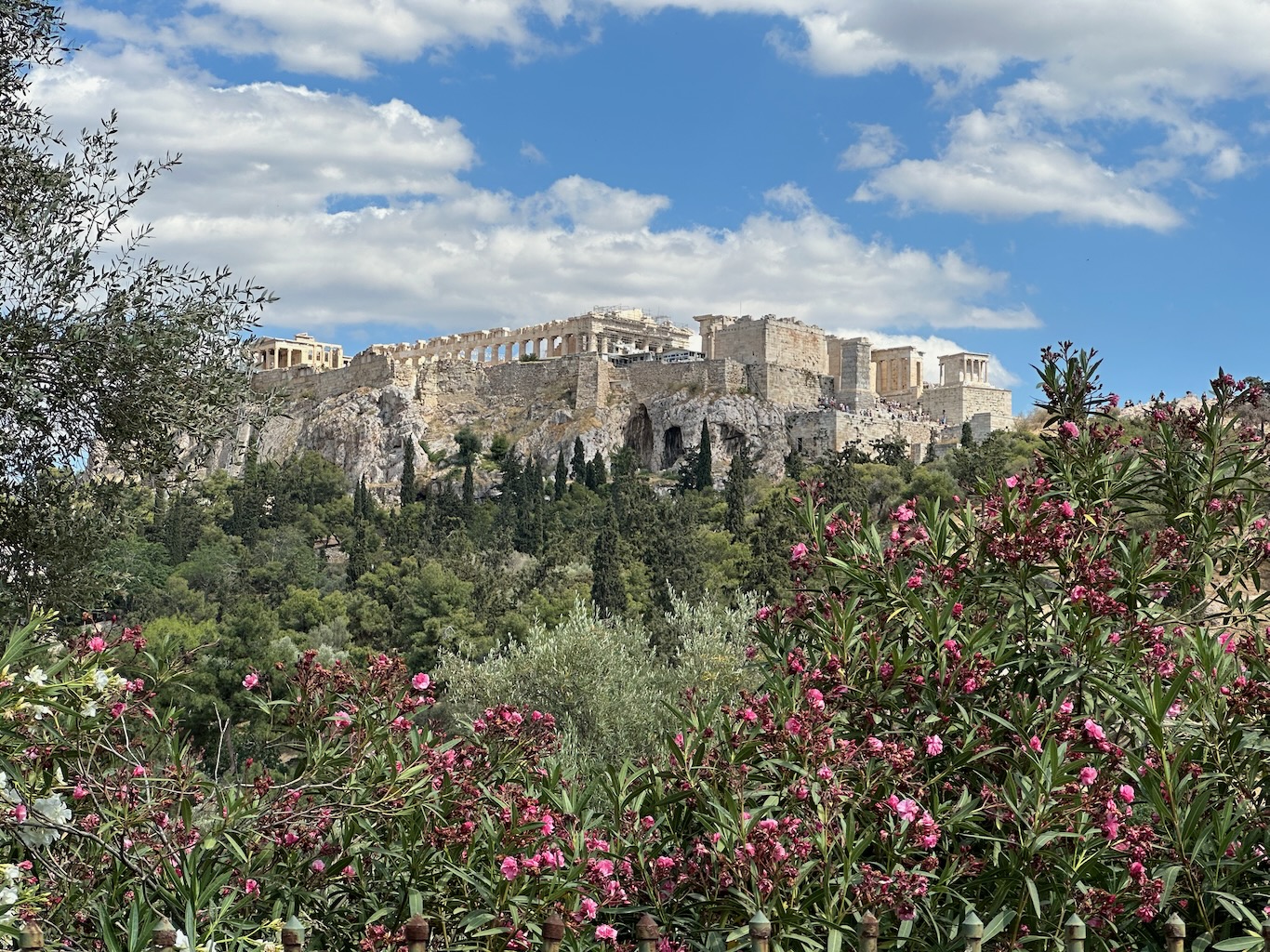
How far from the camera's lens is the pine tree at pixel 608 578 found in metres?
28.7

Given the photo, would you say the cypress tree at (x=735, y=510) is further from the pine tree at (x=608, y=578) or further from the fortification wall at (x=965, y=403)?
the fortification wall at (x=965, y=403)

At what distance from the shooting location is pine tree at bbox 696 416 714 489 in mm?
47344

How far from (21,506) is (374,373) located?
55.4 meters

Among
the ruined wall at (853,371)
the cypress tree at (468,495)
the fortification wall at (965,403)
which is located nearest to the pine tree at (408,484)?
the cypress tree at (468,495)

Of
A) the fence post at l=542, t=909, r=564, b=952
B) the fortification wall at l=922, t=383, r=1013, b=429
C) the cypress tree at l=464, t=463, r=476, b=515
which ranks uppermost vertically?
the fortification wall at l=922, t=383, r=1013, b=429

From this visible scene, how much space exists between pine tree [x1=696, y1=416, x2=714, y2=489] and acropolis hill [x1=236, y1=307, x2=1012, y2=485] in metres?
2.04

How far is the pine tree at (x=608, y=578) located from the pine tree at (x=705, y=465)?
16.7 m

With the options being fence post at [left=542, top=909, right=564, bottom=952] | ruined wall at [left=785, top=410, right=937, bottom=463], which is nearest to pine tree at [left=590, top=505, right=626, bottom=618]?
ruined wall at [left=785, top=410, right=937, bottom=463]

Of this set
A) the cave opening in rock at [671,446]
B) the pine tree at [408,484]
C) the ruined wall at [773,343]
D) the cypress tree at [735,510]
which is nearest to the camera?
the cypress tree at [735,510]

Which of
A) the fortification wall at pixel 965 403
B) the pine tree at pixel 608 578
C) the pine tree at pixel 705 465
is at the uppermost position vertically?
the fortification wall at pixel 965 403

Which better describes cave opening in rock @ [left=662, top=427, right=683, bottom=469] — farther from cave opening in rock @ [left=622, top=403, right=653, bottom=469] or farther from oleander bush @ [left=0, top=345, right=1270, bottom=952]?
oleander bush @ [left=0, top=345, right=1270, bottom=952]

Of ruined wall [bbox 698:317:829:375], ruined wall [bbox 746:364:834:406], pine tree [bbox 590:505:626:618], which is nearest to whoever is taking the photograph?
pine tree [bbox 590:505:626:618]

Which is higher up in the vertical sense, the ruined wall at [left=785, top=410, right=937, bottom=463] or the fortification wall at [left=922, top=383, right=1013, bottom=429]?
the fortification wall at [left=922, top=383, right=1013, bottom=429]

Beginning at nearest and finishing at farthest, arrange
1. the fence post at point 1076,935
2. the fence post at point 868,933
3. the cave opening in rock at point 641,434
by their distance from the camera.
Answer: the fence post at point 1076,935
the fence post at point 868,933
the cave opening in rock at point 641,434
